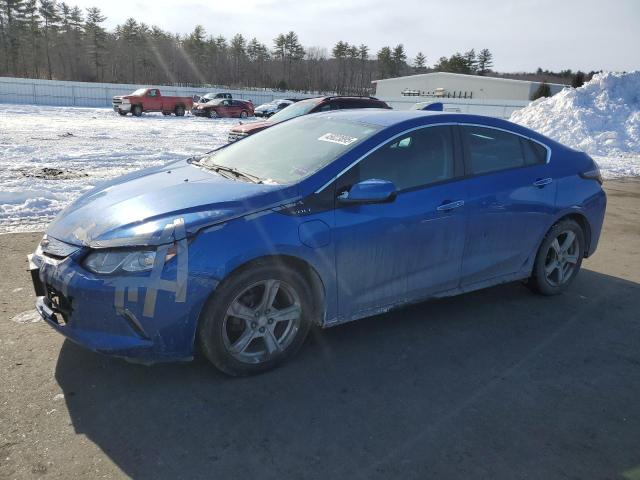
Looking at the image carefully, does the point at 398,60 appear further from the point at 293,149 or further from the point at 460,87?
the point at 293,149

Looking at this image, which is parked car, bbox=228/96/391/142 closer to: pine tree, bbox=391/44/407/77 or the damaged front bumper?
the damaged front bumper

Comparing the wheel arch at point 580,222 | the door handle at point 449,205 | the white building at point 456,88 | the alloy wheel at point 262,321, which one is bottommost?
the alloy wheel at point 262,321

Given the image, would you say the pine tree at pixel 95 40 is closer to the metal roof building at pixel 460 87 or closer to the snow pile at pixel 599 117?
the metal roof building at pixel 460 87

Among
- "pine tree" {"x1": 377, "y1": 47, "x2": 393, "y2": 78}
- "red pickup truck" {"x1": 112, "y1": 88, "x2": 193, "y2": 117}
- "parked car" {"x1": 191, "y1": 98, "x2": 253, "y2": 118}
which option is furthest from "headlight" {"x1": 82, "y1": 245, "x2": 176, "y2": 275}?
"pine tree" {"x1": 377, "y1": 47, "x2": 393, "y2": 78}

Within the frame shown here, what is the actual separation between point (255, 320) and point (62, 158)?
9777 mm

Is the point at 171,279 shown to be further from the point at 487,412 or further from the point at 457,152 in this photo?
the point at 457,152

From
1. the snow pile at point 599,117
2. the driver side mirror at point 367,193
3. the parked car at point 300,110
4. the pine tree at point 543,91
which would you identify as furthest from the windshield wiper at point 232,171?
the pine tree at point 543,91

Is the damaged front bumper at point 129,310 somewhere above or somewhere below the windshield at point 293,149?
below

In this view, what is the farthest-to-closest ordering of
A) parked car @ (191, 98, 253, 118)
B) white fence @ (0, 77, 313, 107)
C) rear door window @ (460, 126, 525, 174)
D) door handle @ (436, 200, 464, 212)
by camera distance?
white fence @ (0, 77, 313, 107), parked car @ (191, 98, 253, 118), rear door window @ (460, 126, 525, 174), door handle @ (436, 200, 464, 212)

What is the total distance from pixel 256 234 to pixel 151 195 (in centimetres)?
82

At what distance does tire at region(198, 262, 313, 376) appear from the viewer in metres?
3.02

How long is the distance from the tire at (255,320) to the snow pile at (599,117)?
48.9 ft

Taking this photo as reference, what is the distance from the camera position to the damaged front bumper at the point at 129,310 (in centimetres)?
282

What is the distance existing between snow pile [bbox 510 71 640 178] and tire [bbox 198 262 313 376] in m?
14.9
